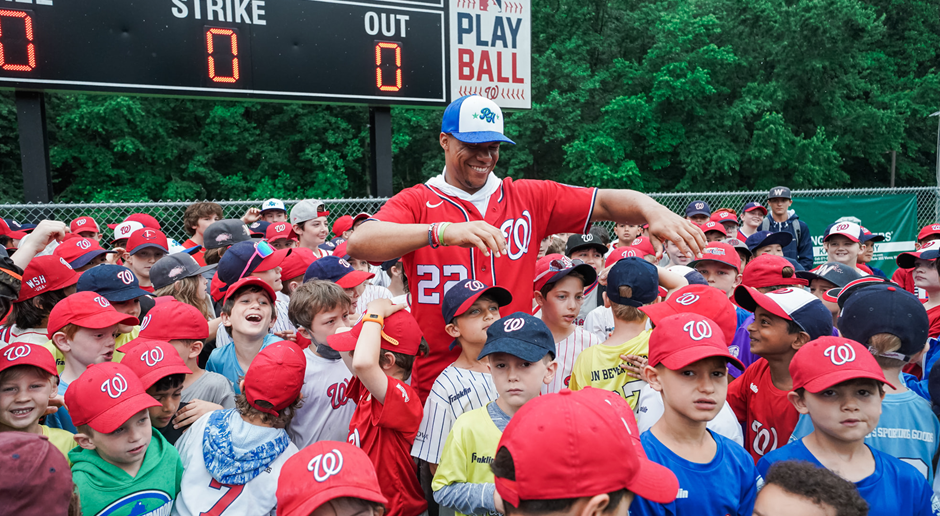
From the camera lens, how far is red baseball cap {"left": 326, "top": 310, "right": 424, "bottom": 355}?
2867 mm

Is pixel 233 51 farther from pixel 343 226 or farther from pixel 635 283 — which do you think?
pixel 635 283

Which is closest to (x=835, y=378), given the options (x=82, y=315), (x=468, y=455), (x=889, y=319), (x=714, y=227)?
(x=889, y=319)

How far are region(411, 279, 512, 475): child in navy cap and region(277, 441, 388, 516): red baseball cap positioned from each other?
2.55 ft

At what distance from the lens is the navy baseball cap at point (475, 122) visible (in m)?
2.91

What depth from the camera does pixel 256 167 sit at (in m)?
21.8

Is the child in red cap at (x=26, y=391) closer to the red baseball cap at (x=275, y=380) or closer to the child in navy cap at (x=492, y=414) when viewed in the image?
the red baseball cap at (x=275, y=380)

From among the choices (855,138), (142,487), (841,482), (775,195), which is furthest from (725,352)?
(855,138)

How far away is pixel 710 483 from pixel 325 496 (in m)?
1.29

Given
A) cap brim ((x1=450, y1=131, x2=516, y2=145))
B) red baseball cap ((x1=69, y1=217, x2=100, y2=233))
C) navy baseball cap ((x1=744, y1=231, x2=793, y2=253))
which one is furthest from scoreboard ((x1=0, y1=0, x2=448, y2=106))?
cap brim ((x1=450, y1=131, x2=516, y2=145))

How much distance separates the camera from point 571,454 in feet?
4.61

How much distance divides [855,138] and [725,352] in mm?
23274

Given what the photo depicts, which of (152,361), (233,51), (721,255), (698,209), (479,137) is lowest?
(152,361)

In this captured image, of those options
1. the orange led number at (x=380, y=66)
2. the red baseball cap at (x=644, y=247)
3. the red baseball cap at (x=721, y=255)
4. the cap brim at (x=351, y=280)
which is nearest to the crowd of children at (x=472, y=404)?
the cap brim at (x=351, y=280)

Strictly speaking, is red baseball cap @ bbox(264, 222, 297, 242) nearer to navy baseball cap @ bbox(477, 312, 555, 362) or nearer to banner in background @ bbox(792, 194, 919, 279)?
navy baseball cap @ bbox(477, 312, 555, 362)
